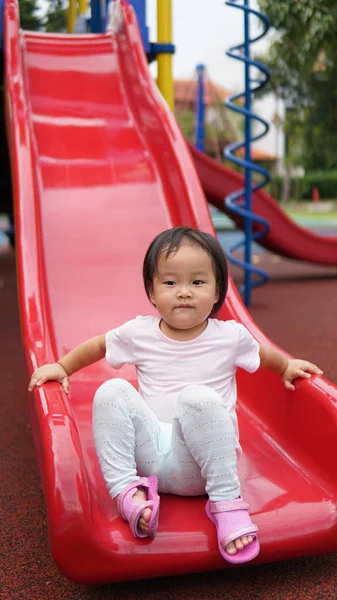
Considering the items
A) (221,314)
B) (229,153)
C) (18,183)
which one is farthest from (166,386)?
(229,153)

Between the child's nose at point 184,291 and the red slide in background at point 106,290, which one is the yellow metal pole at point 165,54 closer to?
the red slide in background at point 106,290

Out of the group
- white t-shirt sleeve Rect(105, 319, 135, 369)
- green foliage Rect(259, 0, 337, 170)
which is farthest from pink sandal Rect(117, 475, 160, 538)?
green foliage Rect(259, 0, 337, 170)

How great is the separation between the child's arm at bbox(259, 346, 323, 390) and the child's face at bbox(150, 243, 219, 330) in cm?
33

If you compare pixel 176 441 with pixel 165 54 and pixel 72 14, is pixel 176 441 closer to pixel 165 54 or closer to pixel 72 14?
pixel 165 54

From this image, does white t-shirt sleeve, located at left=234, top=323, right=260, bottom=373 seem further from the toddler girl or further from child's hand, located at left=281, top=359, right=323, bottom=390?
child's hand, located at left=281, top=359, right=323, bottom=390

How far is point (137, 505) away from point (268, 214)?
5.40m

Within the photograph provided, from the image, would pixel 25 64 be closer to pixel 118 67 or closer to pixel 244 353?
pixel 118 67

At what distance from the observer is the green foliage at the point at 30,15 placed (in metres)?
9.71

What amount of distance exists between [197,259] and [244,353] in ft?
1.21

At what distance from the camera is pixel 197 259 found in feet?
6.56

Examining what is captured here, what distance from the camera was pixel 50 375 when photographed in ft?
6.90

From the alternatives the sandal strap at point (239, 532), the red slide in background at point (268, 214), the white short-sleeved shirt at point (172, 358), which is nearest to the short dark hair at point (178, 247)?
the white short-sleeved shirt at point (172, 358)

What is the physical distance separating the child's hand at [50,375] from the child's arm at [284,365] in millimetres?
649

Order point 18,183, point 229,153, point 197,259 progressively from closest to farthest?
point 197,259 < point 18,183 < point 229,153
